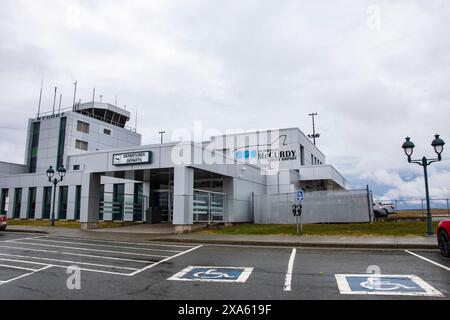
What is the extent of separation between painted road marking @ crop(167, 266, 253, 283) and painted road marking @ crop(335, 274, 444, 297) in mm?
2115

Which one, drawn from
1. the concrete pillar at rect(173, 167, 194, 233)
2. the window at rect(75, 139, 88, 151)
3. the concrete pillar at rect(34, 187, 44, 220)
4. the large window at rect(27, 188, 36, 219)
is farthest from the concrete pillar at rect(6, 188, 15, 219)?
the concrete pillar at rect(173, 167, 194, 233)

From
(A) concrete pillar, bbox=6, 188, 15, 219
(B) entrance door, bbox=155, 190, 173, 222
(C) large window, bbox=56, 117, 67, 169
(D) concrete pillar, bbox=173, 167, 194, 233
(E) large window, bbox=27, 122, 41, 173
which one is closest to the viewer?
(D) concrete pillar, bbox=173, 167, 194, 233

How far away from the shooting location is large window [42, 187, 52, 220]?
38.4 m

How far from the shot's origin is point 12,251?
1349cm

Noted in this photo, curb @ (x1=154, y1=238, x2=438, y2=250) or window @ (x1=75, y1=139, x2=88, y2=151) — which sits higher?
window @ (x1=75, y1=139, x2=88, y2=151)

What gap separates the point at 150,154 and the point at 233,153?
21.4 m

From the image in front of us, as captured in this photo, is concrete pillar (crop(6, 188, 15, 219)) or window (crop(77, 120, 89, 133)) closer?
concrete pillar (crop(6, 188, 15, 219))

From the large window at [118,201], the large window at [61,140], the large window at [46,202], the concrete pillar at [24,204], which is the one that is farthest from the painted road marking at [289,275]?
the large window at [61,140]

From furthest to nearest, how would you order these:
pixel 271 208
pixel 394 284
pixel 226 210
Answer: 1. pixel 271 208
2. pixel 226 210
3. pixel 394 284

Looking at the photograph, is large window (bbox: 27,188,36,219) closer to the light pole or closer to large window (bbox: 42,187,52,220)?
large window (bbox: 42,187,52,220)

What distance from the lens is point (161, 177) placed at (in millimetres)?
29188

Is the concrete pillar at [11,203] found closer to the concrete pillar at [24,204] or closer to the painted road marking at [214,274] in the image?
the concrete pillar at [24,204]
